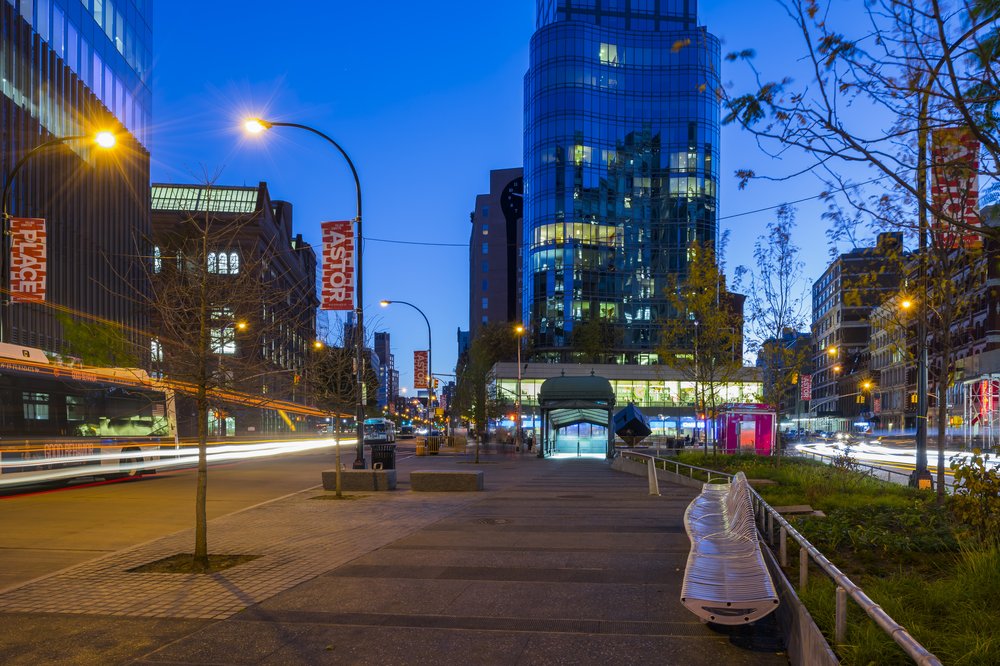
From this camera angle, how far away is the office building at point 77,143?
47.6 meters

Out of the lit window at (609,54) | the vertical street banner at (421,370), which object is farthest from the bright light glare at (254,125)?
the lit window at (609,54)

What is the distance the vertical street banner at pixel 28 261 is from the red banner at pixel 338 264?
30.4ft

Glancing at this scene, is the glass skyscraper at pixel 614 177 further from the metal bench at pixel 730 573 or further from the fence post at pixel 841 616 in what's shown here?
the fence post at pixel 841 616

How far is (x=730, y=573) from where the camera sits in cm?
751

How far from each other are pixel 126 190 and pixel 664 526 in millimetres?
61578

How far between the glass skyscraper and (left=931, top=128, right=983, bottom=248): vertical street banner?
81.9 meters

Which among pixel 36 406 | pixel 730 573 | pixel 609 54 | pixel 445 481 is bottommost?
pixel 445 481

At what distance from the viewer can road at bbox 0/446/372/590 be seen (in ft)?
39.0

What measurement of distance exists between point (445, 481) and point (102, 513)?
349 inches

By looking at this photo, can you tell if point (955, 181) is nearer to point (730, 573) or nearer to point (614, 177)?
point (730, 573)

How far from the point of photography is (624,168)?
94938 mm

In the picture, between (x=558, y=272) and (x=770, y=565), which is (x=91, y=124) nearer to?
(x=558, y=272)

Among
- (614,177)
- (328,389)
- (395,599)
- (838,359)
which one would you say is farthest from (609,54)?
(395,599)

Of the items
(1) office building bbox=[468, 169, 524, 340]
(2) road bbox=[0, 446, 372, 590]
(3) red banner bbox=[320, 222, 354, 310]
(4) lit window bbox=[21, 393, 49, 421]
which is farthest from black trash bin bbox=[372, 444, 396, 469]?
(1) office building bbox=[468, 169, 524, 340]
